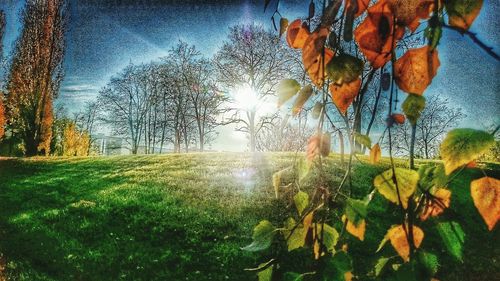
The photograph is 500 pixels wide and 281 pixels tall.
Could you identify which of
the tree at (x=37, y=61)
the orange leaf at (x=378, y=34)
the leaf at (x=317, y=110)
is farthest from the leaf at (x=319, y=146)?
the tree at (x=37, y=61)

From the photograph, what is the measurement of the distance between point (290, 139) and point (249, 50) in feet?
20.6

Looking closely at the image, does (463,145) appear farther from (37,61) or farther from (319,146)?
(37,61)

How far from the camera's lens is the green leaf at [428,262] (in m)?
0.38

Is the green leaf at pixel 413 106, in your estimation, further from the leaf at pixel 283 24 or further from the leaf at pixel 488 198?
the leaf at pixel 283 24

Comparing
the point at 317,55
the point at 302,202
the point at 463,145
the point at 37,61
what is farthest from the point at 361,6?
the point at 37,61

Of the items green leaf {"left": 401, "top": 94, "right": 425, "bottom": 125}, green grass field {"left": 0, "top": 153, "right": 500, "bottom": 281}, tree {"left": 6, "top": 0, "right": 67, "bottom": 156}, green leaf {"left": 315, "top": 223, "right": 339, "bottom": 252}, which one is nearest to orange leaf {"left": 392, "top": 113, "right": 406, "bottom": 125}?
green leaf {"left": 401, "top": 94, "right": 425, "bottom": 125}

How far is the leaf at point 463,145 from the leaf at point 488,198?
5 centimetres

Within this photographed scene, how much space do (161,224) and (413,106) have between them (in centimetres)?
618

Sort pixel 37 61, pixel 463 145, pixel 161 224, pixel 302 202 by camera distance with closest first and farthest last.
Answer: pixel 463 145
pixel 302 202
pixel 161 224
pixel 37 61

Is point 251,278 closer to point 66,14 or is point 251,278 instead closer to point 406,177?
point 406,177

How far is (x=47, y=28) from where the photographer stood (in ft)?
56.4

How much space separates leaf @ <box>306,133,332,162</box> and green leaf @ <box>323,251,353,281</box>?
12 centimetres

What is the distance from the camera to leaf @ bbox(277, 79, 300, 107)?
45 cm

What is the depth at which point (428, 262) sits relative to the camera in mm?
380
